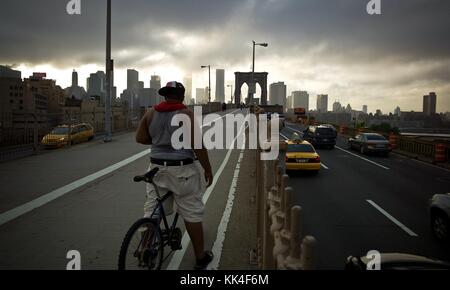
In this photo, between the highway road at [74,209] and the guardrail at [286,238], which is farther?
the highway road at [74,209]

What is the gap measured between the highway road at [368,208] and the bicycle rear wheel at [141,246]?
3.43m

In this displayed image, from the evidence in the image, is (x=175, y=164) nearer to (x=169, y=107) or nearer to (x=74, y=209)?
(x=169, y=107)

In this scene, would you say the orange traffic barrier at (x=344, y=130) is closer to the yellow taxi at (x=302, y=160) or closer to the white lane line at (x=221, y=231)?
the yellow taxi at (x=302, y=160)

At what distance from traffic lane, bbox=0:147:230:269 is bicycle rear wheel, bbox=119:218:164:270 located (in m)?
0.82

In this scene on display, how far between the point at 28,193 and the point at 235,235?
4.90 meters

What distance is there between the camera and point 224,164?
1348 centimetres

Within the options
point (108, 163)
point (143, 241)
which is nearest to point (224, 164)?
point (108, 163)

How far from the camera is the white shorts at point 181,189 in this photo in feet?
14.0

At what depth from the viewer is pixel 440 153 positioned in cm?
2125

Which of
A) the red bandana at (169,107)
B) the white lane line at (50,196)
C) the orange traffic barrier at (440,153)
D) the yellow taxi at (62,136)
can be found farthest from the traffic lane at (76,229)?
the orange traffic barrier at (440,153)

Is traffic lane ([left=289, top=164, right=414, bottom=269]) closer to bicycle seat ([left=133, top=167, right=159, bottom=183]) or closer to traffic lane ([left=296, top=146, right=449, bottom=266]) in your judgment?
traffic lane ([left=296, top=146, right=449, bottom=266])

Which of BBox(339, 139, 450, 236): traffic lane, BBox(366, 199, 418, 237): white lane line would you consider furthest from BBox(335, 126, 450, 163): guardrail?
BBox(366, 199, 418, 237): white lane line

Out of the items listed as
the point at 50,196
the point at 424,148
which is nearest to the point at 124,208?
the point at 50,196

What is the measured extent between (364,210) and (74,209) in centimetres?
763
